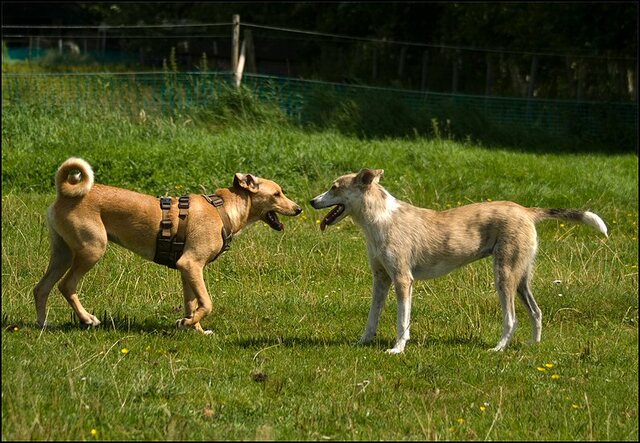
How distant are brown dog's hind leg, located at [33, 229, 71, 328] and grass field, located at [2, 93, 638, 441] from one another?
30cm

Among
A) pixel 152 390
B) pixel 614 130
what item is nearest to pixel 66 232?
pixel 152 390

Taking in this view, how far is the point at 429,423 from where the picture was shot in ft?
21.4

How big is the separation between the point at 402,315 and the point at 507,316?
943mm

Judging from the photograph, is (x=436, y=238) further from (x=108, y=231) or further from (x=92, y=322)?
(x=92, y=322)

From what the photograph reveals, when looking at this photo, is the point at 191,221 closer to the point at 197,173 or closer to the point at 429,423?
the point at 429,423

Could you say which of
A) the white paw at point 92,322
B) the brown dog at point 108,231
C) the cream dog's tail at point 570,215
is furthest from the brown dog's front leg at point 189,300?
the cream dog's tail at point 570,215

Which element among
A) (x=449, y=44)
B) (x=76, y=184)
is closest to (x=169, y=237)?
(x=76, y=184)

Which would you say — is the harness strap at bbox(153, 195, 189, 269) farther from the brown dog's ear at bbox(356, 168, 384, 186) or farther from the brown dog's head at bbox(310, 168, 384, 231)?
the brown dog's ear at bbox(356, 168, 384, 186)

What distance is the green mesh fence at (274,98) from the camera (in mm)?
19375

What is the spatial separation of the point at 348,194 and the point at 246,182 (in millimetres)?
1088

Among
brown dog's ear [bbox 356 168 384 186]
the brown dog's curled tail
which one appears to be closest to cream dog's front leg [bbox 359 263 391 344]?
brown dog's ear [bbox 356 168 384 186]

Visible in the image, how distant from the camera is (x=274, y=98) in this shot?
20.4 m

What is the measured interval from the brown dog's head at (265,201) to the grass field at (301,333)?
868 millimetres

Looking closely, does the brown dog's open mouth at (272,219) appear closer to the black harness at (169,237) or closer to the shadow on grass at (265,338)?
the black harness at (169,237)
